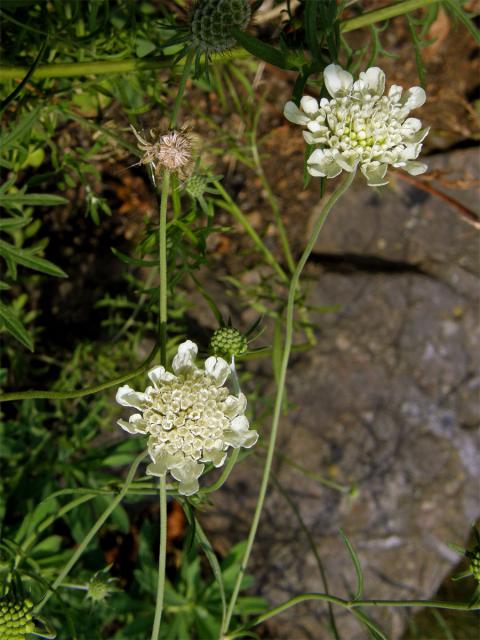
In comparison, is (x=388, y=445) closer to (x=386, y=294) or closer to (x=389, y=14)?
(x=386, y=294)

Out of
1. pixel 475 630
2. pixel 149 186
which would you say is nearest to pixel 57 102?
pixel 149 186

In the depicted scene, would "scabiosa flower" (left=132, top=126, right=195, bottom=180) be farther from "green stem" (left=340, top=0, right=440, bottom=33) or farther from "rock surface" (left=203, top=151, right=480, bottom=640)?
"rock surface" (left=203, top=151, right=480, bottom=640)

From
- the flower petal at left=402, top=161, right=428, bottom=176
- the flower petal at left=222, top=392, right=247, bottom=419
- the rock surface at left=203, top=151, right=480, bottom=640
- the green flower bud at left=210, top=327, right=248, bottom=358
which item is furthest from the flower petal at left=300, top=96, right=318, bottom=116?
the rock surface at left=203, top=151, right=480, bottom=640

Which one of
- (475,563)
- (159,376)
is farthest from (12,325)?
(475,563)

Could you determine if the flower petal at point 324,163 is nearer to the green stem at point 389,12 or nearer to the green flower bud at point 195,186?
the green flower bud at point 195,186

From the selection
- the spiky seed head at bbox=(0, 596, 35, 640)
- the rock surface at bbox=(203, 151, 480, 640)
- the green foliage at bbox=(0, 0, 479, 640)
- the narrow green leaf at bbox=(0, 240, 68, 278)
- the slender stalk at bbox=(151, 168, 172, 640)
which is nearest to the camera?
the slender stalk at bbox=(151, 168, 172, 640)

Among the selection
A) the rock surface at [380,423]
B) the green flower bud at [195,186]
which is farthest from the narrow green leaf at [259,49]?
the rock surface at [380,423]
